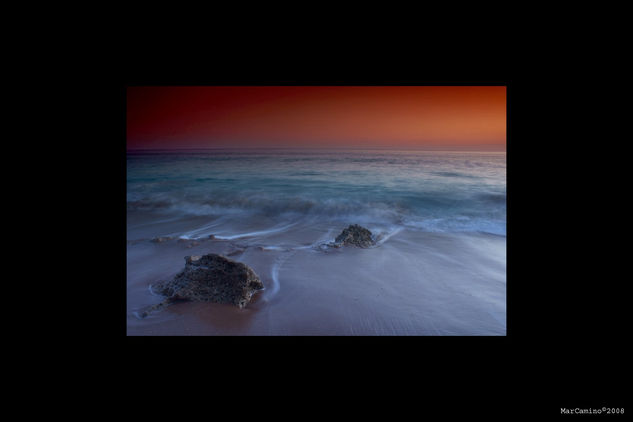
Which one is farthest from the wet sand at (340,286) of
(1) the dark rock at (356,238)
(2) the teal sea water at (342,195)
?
(2) the teal sea water at (342,195)

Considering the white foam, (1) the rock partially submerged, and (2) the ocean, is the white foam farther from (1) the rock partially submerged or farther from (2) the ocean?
(1) the rock partially submerged

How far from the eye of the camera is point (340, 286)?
3.38 m

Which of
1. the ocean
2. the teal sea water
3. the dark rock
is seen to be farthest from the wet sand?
the teal sea water

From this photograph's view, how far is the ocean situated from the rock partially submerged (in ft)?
0.40

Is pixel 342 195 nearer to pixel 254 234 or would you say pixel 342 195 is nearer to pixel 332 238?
pixel 332 238

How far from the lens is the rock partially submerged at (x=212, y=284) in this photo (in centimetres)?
286

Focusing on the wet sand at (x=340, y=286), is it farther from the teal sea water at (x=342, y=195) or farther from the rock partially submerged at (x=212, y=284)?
the teal sea water at (x=342, y=195)

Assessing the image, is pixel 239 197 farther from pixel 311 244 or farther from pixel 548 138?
pixel 548 138

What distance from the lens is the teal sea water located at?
7.01 meters

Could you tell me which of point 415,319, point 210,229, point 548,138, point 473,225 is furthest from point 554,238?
point 210,229

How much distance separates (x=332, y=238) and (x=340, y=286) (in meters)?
1.98

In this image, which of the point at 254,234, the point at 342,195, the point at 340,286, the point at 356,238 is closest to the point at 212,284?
the point at 340,286

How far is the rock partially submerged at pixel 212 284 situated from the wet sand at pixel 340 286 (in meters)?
0.09

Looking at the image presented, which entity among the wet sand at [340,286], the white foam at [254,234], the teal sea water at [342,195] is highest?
the teal sea water at [342,195]
